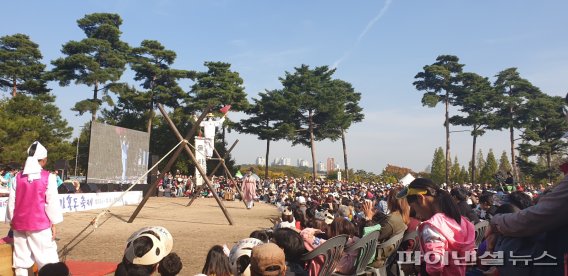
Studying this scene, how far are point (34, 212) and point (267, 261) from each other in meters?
3.72

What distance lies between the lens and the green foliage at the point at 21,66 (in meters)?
35.2

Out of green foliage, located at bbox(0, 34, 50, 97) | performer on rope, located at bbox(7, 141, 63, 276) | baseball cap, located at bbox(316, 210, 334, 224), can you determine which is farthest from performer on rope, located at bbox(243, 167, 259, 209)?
green foliage, located at bbox(0, 34, 50, 97)

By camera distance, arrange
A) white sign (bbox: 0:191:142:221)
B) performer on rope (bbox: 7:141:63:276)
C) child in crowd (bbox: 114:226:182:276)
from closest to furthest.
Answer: child in crowd (bbox: 114:226:182:276), performer on rope (bbox: 7:141:63:276), white sign (bbox: 0:191:142:221)

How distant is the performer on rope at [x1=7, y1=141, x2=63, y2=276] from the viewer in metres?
4.77

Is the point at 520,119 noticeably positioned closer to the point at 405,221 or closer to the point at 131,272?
the point at 405,221

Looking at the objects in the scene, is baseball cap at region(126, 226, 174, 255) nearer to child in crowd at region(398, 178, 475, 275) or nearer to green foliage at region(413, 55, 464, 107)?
child in crowd at region(398, 178, 475, 275)

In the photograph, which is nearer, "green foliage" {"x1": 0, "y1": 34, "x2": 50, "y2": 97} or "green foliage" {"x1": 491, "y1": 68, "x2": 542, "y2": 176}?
"green foliage" {"x1": 0, "y1": 34, "x2": 50, "y2": 97}

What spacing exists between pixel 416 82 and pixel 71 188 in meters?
38.2

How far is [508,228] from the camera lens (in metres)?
2.41

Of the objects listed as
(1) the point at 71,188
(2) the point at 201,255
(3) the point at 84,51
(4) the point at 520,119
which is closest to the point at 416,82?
(4) the point at 520,119

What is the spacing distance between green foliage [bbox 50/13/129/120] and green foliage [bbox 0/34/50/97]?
5.62ft

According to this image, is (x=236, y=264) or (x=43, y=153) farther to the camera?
(x=43, y=153)

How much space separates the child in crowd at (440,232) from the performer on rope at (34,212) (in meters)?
4.28

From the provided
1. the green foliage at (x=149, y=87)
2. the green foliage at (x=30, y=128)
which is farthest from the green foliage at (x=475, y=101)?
the green foliage at (x=30, y=128)
